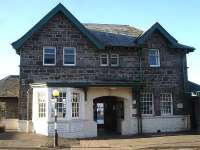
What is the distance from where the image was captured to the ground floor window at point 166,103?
93.2ft

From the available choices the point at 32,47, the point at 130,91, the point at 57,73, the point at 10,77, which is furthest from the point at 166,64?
the point at 10,77

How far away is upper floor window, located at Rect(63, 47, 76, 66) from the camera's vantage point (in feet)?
88.3

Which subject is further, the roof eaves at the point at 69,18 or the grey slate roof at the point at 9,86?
the grey slate roof at the point at 9,86

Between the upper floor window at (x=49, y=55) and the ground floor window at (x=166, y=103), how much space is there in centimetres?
897

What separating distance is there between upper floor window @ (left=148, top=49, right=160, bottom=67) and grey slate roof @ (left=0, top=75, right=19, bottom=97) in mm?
11681

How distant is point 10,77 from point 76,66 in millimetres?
10488

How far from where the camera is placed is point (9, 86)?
107ft

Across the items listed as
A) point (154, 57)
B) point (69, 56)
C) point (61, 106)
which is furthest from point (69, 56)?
point (154, 57)

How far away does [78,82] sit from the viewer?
25.1 metres

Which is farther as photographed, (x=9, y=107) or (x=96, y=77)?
(x=9, y=107)

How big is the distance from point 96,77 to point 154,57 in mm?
5198

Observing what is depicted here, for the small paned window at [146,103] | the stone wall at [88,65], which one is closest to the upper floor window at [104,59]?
the stone wall at [88,65]

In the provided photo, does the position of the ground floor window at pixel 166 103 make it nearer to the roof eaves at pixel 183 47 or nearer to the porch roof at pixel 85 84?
the porch roof at pixel 85 84

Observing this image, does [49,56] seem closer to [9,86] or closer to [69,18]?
[69,18]
